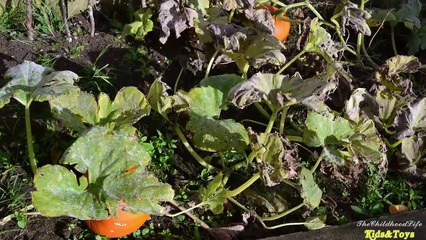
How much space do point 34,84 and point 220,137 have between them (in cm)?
83

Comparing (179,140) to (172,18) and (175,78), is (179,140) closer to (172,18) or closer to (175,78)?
(175,78)

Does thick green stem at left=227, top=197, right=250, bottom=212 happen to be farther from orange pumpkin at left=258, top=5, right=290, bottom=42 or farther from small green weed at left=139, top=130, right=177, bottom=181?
orange pumpkin at left=258, top=5, right=290, bottom=42

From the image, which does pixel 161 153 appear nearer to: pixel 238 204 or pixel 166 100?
pixel 166 100

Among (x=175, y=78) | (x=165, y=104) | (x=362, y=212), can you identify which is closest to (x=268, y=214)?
(x=362, y=212)

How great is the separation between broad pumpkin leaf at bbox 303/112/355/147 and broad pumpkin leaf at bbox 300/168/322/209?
0.16m

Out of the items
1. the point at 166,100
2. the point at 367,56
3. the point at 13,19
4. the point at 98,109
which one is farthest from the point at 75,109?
the point at 367,56

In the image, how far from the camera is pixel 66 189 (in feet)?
7.63

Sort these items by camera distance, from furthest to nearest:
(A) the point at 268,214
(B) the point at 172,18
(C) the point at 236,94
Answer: (B) the point at 172,18 → (A) the point at 268,214 → (C) the point at 236,94

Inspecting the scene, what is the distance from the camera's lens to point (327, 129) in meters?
2.75

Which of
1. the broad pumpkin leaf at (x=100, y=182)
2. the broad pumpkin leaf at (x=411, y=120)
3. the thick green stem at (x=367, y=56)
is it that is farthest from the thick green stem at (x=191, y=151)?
the thick green stem at (x=367, y=56)

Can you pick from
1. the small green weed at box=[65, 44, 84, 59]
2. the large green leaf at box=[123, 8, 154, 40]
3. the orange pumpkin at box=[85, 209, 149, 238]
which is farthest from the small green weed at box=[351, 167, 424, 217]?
the small green weed at box=[65, 44, 84, 59]

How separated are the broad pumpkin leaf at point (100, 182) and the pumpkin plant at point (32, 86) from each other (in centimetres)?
25

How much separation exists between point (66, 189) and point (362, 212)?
1416mm

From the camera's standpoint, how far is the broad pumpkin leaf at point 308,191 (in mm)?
2621
